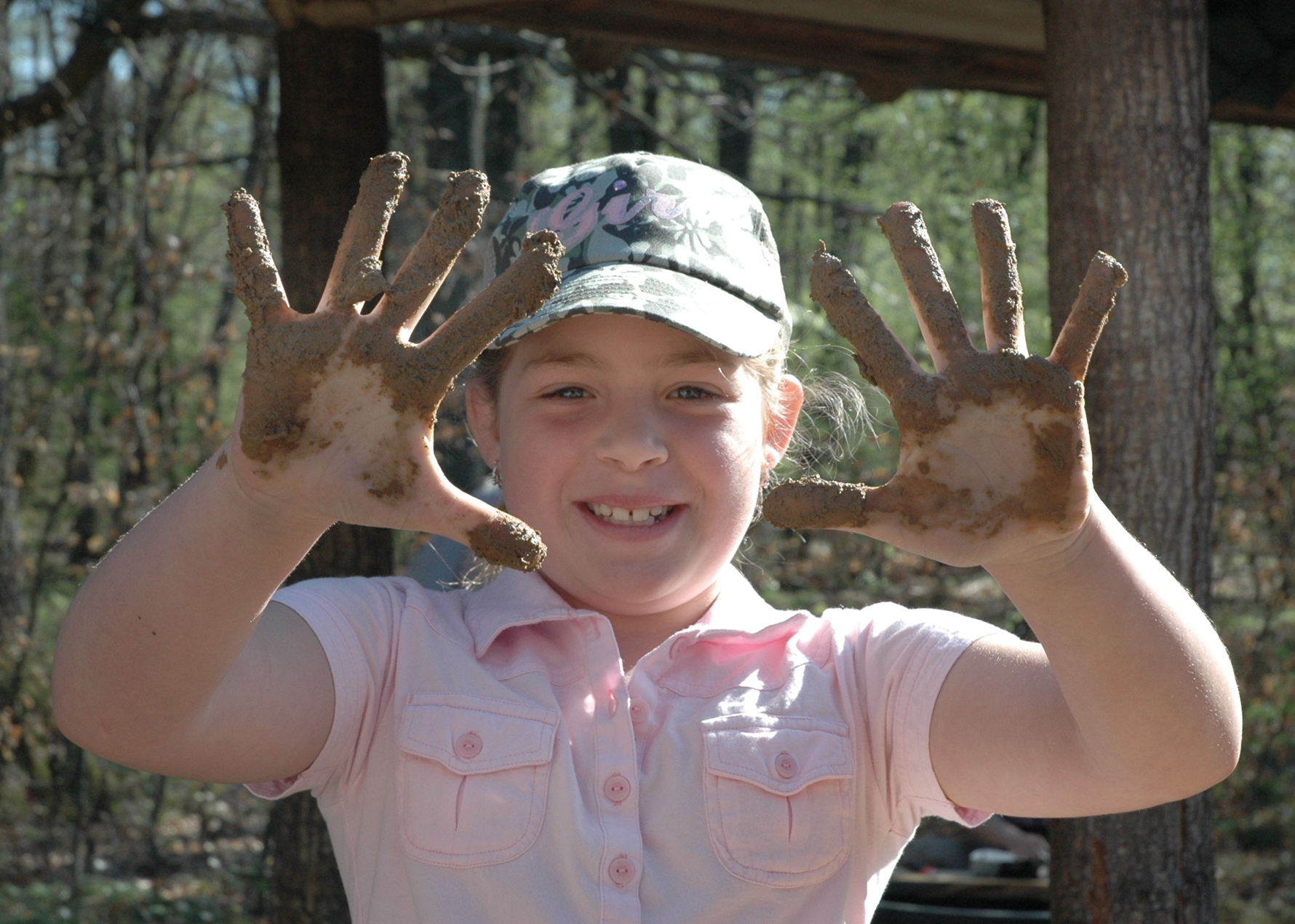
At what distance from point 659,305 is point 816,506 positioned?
0.53 metres

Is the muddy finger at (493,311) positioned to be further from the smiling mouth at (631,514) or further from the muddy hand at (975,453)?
the smiling mouth at (631,514)

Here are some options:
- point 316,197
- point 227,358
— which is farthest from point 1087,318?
point 227,358

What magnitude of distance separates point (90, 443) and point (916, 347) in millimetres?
4334

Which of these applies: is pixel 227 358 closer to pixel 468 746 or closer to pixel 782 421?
pixel 782 421

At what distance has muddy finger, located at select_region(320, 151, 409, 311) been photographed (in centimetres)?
129

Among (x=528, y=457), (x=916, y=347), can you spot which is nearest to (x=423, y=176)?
(x=916, y=347)

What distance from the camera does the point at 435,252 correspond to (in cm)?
131

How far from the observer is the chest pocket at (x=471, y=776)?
158cm

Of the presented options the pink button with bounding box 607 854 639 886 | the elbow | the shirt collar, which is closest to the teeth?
the shirt collar

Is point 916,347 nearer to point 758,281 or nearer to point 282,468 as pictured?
point 758,281

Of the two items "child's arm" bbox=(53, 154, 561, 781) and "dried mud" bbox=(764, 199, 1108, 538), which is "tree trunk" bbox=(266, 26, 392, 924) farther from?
"dried mud" bbox=(764, 199, 1108, 538)

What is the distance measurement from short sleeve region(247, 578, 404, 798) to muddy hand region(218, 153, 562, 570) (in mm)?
403

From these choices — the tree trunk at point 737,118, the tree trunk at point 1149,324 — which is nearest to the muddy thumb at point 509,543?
the tree trunk at point 1149,324

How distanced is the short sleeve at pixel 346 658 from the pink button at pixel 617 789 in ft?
1.11
